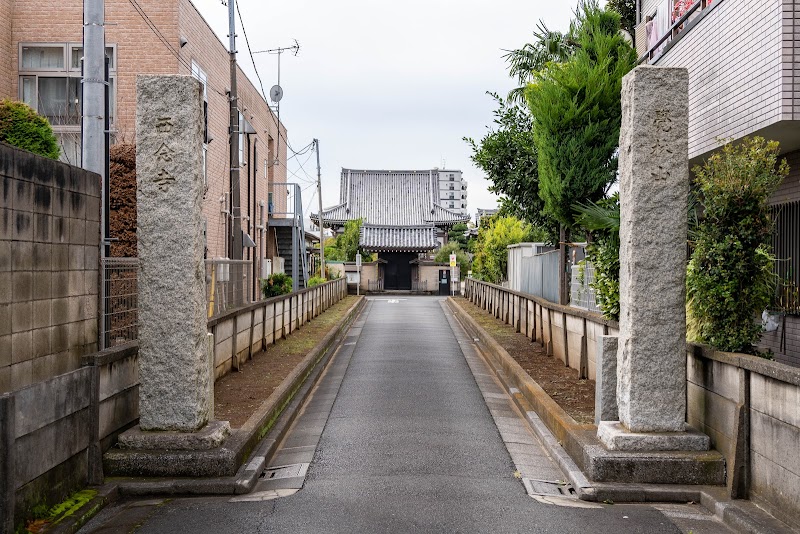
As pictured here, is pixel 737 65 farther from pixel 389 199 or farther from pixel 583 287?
pixel 389 199

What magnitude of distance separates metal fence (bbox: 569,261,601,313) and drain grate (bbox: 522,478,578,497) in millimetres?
6110

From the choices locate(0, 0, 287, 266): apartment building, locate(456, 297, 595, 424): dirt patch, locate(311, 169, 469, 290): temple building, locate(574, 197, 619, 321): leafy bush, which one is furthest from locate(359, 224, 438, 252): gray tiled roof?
locate(574, 197, 619, 321): leafy bush

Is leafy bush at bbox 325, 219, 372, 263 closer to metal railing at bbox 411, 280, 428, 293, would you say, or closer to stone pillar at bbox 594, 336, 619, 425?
metal railing at bbox 411, 280, 428, 293

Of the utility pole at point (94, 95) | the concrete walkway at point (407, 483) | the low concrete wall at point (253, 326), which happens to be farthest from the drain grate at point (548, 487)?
the low concrete wall at point (253, 326)

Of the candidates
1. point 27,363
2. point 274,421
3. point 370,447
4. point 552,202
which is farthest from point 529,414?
point 552,202

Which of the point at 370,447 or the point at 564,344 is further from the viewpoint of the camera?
the point at 564,344

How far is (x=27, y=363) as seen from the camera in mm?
6160

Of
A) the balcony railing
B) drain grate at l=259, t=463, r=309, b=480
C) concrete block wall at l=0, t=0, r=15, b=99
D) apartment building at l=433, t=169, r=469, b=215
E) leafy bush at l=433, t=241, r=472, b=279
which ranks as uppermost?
apartment building at l=433, t=169, r=469, b=215

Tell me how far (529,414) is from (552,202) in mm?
7966

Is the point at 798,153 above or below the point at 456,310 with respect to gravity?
above

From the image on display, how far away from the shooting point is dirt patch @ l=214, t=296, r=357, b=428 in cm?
1045

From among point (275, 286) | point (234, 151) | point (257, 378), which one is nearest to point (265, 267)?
point (275, 286)

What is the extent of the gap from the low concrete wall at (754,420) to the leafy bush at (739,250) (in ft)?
1.24

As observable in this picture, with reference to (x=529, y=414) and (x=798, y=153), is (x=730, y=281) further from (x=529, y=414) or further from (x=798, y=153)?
(x=798, y=153)
